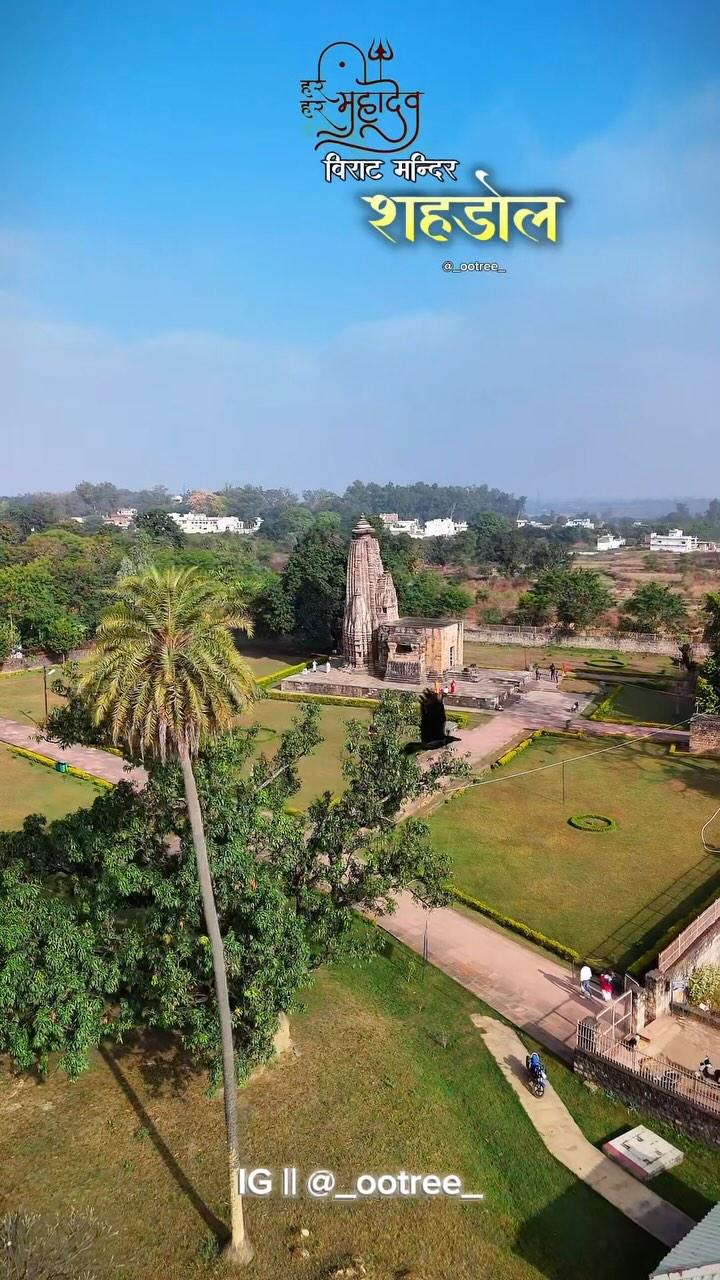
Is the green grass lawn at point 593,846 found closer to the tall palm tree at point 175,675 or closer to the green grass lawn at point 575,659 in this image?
the tall palm tree at point 175,675

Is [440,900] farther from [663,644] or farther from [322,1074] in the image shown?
[663,644]

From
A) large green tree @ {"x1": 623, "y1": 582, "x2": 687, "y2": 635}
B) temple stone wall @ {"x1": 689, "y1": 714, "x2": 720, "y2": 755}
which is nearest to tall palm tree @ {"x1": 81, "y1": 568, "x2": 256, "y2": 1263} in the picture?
temple stone wall @ {"x1": 689, "y1": 714, "x2": 720, "y2": 755}

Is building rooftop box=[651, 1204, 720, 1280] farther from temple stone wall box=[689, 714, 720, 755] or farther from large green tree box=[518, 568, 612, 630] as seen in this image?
large green tree box=[518, 568, 612, 630]

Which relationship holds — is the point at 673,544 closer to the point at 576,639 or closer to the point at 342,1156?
the point at 576,639

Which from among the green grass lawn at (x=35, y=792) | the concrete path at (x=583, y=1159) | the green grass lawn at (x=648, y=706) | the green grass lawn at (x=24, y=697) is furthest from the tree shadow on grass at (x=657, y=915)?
the green grass lawn at (x=24, y=697)

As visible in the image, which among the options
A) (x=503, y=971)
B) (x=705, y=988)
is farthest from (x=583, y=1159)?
(x=705, y=988)

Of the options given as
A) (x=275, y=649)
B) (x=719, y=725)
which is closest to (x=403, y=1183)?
(x=719, y=725)
